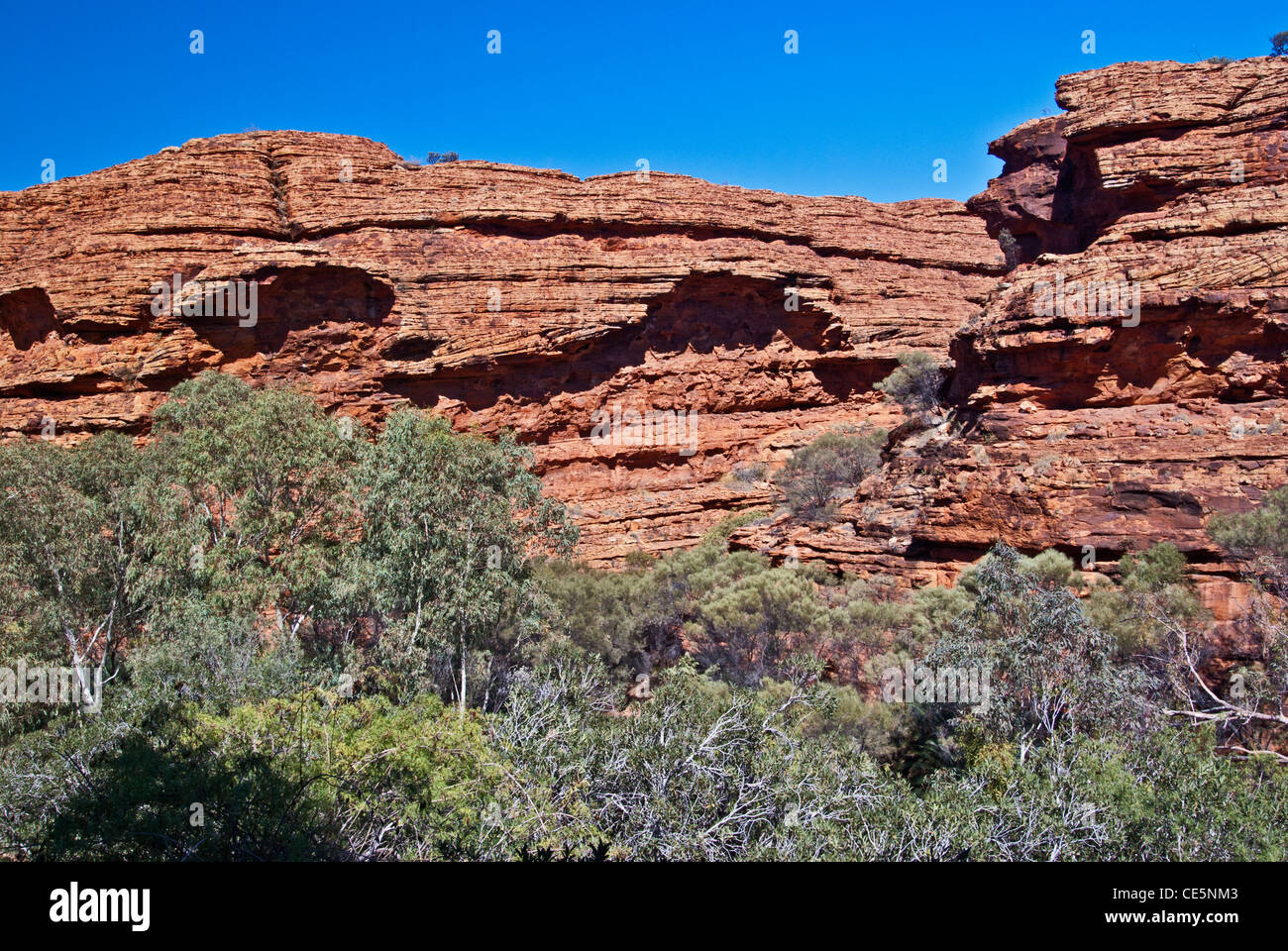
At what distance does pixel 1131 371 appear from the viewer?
20.0m

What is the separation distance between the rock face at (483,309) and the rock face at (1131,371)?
8575 millimetres

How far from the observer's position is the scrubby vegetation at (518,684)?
7660mm

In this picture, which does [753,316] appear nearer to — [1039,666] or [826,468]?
[826,468]

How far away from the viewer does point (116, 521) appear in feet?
56.5

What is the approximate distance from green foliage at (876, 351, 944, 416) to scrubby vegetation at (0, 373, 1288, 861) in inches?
555

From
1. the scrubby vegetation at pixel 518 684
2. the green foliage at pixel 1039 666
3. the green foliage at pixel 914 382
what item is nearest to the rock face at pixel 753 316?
the green foliage at pixel 914 382

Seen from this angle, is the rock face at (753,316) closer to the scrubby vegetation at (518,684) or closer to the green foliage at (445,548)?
the scrubby vegetation at (518,684)

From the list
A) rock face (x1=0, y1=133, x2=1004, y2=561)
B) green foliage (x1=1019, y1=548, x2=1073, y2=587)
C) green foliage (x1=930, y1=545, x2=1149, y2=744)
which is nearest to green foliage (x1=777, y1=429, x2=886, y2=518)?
rock face (x1=0, y1=133, x2=1004, y2=561)

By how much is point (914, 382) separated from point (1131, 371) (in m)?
13.8

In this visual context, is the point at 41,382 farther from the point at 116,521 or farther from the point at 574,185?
the point at 574,185

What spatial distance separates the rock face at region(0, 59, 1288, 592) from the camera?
62.6 ft

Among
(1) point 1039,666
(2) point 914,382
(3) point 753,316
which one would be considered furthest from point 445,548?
(2) point 914,382

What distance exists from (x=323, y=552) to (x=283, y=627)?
1572 mm
